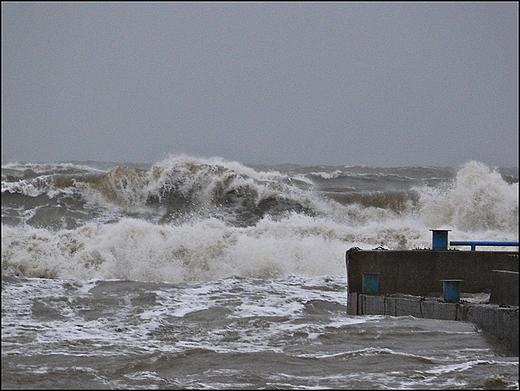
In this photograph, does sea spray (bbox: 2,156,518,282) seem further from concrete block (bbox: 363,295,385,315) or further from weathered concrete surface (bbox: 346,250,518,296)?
concrete block (bbox: 363,295,385,315)

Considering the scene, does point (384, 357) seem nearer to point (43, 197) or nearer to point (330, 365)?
point (330, 365)

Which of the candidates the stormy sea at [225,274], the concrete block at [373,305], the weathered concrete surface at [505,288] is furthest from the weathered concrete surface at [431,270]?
the weathered concrete surface at [505,288]

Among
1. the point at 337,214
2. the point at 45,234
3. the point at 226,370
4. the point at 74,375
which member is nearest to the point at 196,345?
the point at 226,370

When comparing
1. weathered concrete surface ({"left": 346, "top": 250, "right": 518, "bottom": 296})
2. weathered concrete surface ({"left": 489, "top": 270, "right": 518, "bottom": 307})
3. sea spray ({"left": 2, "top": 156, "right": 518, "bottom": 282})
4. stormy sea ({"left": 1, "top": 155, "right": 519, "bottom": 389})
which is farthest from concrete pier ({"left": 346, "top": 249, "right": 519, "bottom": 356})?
sea spray ({"left": 2, "top": 156, "right": 518, "bottom": 282})

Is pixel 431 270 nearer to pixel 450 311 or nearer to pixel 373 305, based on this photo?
pixel 373 305

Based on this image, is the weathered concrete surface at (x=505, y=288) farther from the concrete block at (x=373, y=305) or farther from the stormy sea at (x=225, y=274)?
the concrete block at (x=373, y=305)

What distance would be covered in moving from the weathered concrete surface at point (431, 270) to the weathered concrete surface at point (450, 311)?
350 millimetres

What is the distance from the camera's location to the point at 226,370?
7.68m

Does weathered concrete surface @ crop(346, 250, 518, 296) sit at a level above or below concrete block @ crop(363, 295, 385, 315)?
above

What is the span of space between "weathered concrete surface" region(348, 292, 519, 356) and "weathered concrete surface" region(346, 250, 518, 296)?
0.35m

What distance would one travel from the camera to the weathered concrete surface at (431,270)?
9.27m

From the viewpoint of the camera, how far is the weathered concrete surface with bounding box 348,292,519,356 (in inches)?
289

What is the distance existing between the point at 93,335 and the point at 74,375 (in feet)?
6.91

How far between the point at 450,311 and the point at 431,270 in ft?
4.09
